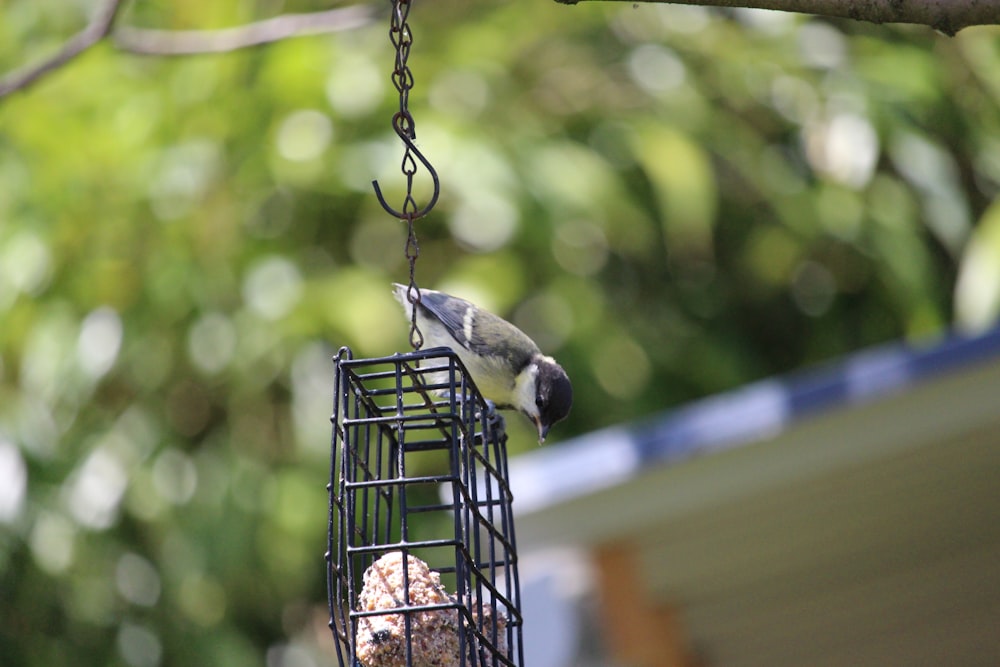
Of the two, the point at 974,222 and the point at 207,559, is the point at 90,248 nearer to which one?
the point at 207,559

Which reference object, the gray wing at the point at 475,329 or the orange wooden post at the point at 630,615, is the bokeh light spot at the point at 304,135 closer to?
the gray wing at the point at 475,329

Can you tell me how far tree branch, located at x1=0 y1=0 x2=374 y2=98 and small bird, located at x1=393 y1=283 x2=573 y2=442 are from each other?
2.87 ft

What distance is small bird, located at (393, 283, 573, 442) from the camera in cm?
292

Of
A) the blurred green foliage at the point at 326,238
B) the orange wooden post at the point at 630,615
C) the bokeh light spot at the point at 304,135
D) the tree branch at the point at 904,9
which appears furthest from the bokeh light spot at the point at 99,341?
the tree branch at the point at 904,9

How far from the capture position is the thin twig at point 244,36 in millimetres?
3395

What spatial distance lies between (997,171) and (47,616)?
4348 millimetres

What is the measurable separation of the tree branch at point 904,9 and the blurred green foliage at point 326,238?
282 centimetres

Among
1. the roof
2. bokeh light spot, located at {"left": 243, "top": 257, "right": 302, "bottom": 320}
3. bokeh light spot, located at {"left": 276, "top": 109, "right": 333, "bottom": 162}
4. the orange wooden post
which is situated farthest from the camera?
bokeh light spot, located at {"left": 276, "top": 109, "right": 333, "bottom": 162}

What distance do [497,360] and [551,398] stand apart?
7.4 inches

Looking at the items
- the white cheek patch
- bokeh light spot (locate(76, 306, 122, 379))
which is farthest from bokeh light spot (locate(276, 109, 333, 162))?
the white cheek patch

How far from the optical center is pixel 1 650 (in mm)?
4871

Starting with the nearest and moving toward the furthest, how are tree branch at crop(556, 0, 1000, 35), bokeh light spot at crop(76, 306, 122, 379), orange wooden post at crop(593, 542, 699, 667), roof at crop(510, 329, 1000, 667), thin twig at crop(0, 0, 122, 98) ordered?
tree branch at crop(556, 0, 1000, 35)
thin twig at crop(0, 0, 122, 98)
roof at crop(510, 329, 1000, 667)
orange wooden post at crop(593, 542, 699, 667)
bokeh light spot at crop(76, 306, 122, 379)

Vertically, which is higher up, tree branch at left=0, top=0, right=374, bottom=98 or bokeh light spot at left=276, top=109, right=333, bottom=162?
bokeh light spot at left=276, top=109, right=333, bottom=162

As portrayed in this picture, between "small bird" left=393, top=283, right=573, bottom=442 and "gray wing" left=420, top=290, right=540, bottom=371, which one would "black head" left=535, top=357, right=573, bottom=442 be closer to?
"small bird" left=393, top=283, right=573, bottom=442
